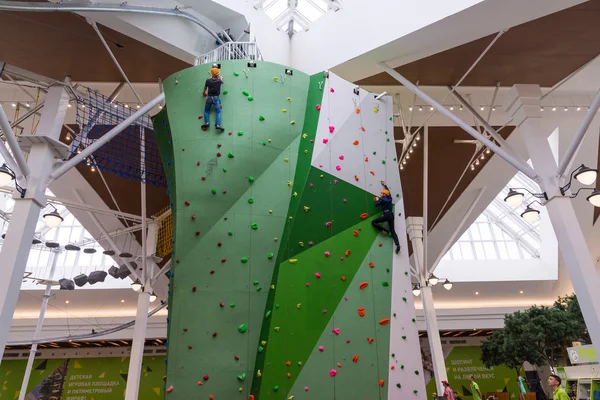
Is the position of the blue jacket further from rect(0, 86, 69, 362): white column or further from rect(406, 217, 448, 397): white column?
rect(406, 217, 448, 397): white column

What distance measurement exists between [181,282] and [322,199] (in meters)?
2.83

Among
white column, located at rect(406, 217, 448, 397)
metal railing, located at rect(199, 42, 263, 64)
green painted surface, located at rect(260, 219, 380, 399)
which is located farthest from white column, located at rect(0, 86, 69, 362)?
white column, located at rect(406, 217, 448, 397)

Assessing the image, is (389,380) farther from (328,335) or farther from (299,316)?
(299,316)

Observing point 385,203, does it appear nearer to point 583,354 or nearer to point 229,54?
point 229,54

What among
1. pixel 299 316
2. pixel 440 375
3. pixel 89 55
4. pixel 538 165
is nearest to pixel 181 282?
pixel 299 316

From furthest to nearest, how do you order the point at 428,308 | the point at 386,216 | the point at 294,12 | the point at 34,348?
the point at 34,348 < the point at 428,308 < the point at 294,12 < the point at 386,216

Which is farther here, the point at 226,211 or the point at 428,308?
the point at 428,308

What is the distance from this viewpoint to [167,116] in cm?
777

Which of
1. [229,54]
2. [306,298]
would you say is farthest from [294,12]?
[306,298]

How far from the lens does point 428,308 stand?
1495 centimetres

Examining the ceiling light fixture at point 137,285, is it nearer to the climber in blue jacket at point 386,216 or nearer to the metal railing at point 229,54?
the metal railing at point 229,54

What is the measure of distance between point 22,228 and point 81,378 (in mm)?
23922

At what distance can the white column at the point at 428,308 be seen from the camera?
13.9 meters

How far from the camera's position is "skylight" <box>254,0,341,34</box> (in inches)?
538
